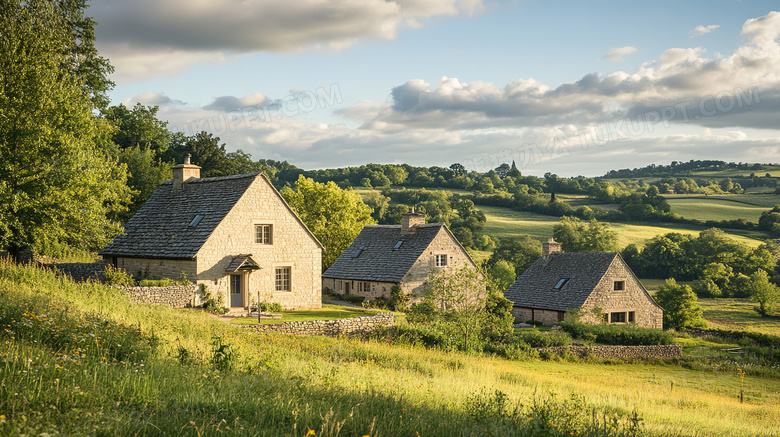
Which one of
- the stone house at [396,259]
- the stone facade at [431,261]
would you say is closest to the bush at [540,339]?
the stone facade at [431,261]

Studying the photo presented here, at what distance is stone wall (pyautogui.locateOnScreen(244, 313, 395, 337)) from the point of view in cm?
2372

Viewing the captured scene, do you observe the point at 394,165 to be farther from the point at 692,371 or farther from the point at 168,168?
the point at 692,371

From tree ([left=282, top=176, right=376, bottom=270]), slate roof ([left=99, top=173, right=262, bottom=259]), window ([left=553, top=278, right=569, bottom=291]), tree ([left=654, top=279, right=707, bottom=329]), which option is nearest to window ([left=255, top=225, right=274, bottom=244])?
slate roof ([left=99, top=173, right=262, bottom=259])

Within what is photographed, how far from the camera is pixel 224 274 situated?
94.7 ft

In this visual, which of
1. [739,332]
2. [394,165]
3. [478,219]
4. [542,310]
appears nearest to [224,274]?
[542,310]

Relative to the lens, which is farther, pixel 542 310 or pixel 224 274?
pixel 542 310

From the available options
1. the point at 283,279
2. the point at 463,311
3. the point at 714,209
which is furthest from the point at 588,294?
the point at 714,209

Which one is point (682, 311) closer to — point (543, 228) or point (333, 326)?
point (333, 326)

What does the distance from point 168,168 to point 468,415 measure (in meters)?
48.3

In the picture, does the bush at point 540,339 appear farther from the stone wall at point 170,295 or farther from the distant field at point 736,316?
the distant field at point 736,316

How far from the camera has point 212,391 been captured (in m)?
7.05

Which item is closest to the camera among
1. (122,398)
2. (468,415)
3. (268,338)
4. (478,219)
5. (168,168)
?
(122,398)

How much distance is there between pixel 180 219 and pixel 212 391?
2606 cm

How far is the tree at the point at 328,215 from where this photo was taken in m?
57.9
